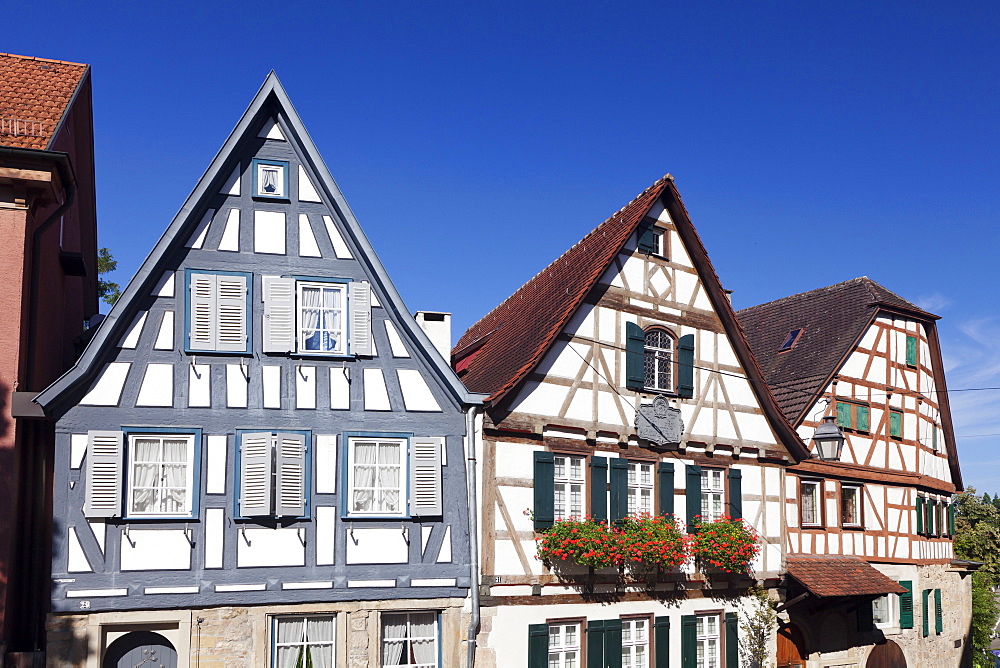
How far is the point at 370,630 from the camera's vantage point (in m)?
14.9

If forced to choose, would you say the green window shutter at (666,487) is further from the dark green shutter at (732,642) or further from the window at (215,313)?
the window at (215,313)

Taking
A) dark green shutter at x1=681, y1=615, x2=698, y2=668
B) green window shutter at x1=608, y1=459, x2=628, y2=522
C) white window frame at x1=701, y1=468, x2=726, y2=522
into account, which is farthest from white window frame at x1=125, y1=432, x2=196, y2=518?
white window frame at x1=701, y1=468, x2=726, y2=522

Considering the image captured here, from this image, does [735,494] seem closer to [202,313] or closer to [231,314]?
[231,314]

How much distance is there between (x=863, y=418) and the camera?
76.8 feet

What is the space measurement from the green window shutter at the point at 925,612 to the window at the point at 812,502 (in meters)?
4.45

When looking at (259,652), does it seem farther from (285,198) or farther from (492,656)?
(285,198)

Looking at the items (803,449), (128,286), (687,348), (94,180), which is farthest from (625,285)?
(94,180)

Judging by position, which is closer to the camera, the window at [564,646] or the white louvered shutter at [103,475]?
the white louvered shutter at [103,475]

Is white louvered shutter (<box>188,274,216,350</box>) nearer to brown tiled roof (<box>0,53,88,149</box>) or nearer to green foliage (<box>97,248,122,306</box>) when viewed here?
brown tiled roof (<box>0,53,88,149</box>)

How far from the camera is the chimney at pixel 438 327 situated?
16.6m

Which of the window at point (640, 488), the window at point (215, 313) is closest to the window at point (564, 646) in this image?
the window at point (640, 488)

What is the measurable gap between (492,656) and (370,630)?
1932 millimetres

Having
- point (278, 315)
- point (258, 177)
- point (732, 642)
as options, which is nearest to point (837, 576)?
point (732, 642)

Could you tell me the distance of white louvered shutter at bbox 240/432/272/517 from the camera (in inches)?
564
